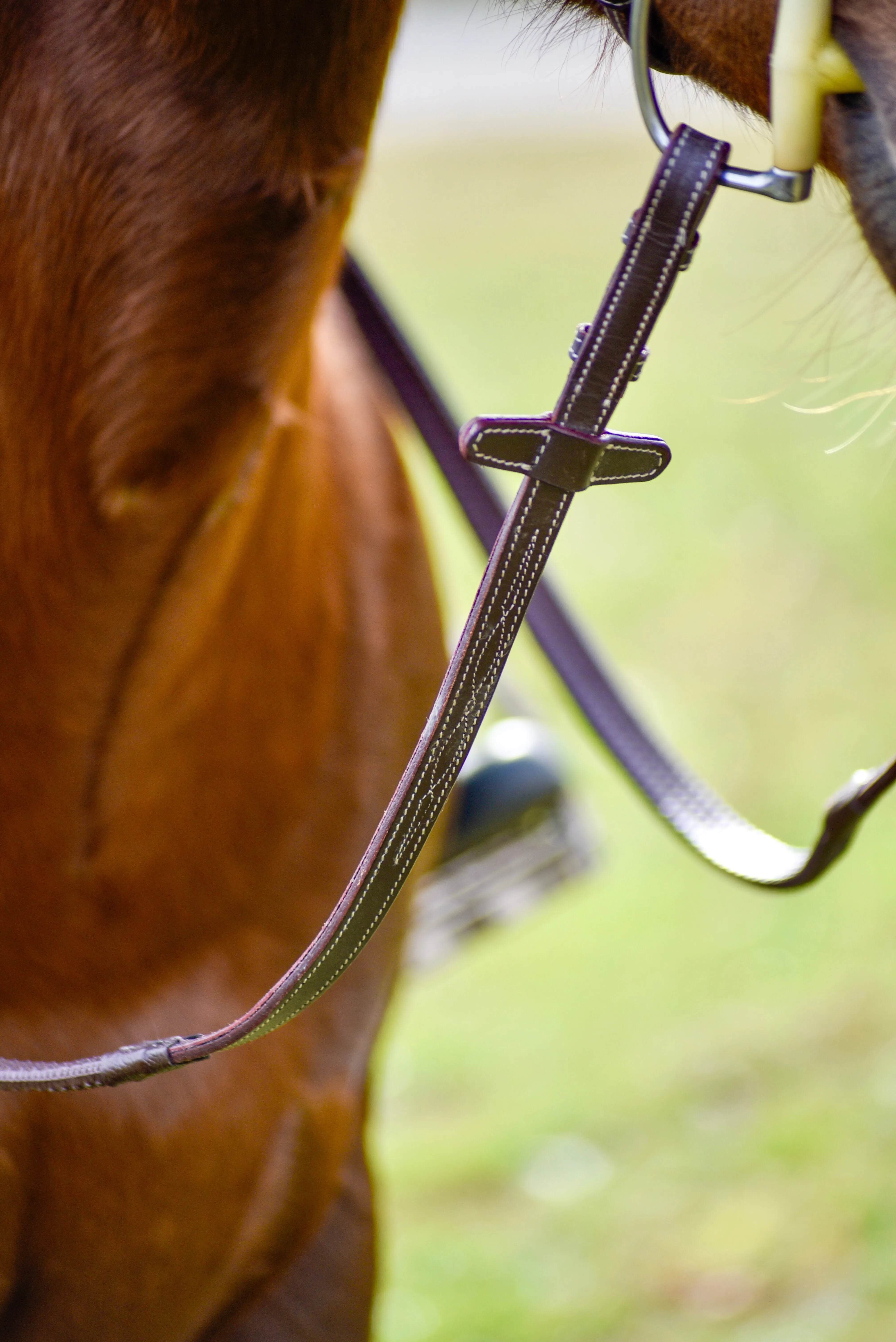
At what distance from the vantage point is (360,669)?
43.5 inches

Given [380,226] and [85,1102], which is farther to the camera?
[380,226]

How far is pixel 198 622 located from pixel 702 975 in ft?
6.33

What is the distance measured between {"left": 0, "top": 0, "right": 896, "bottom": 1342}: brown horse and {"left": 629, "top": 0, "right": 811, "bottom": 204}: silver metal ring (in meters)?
0.01

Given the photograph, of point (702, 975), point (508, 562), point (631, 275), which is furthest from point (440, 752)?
point (702, 975)

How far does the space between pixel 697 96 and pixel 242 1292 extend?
2.97 feet

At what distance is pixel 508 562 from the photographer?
0.64 metres

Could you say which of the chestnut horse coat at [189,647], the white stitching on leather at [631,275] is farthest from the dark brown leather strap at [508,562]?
the chestnut horse coat at [189,647]

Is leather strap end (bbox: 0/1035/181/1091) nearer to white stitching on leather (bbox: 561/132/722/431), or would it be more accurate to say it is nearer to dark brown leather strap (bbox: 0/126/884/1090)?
dark brown leather strap (bbox: 0/126/884/1090)

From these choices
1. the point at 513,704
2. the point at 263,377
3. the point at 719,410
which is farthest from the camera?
the point at 719,410

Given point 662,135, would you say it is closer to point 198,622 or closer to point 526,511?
point 526,511

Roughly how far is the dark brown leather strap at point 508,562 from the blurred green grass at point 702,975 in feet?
0.27

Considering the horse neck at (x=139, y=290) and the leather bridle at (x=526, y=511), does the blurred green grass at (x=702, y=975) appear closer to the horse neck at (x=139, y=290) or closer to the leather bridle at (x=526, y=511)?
the leather bridle at (x=526, y=511)

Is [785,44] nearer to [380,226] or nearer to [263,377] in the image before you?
[263,377]

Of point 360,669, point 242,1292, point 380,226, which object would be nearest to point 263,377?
point 360,669
